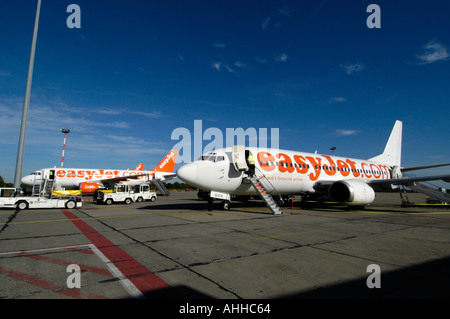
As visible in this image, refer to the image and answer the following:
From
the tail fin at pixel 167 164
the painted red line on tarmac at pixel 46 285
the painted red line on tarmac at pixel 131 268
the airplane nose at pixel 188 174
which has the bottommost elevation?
the painted red line on tarmac at pixel 46 285

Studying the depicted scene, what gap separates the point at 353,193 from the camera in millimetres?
15281

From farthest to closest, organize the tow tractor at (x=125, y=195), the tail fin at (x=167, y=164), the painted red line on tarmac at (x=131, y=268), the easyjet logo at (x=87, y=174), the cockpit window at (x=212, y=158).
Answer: the tail fin at (x=167, y=164)
the easyjet logo at (x=87, y=174)
the tow tractor at (x=125, y=195)
the cockpit window at (x=212, y=158)
the painted red line on tarmac at (x=131, y=268)

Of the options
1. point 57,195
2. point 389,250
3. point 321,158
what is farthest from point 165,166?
point 389,250

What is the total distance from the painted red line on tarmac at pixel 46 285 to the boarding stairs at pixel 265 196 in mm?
11114

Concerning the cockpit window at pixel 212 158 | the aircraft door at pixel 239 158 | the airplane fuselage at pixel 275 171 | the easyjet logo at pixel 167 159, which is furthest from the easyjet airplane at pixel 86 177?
the aircraft door at pixel 239 158

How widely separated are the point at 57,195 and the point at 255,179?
16.7 meters

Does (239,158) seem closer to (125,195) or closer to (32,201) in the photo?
(32,201)

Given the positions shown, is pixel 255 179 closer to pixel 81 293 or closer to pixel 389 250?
pixel 389 250

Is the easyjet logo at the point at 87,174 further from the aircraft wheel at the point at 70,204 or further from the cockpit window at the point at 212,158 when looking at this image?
the cockpit window at the point at 212,158

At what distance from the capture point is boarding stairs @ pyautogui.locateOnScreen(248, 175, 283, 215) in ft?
45.0

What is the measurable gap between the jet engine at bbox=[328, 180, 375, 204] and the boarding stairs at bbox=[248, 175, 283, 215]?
510cm

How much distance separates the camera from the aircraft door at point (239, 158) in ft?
47.5

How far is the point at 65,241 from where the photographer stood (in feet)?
23.2

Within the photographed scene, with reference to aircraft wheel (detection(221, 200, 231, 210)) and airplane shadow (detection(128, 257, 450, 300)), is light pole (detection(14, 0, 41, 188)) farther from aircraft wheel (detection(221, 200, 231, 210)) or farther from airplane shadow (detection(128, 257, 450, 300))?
airplane shadow (detection(128, 257, 450, 300))
